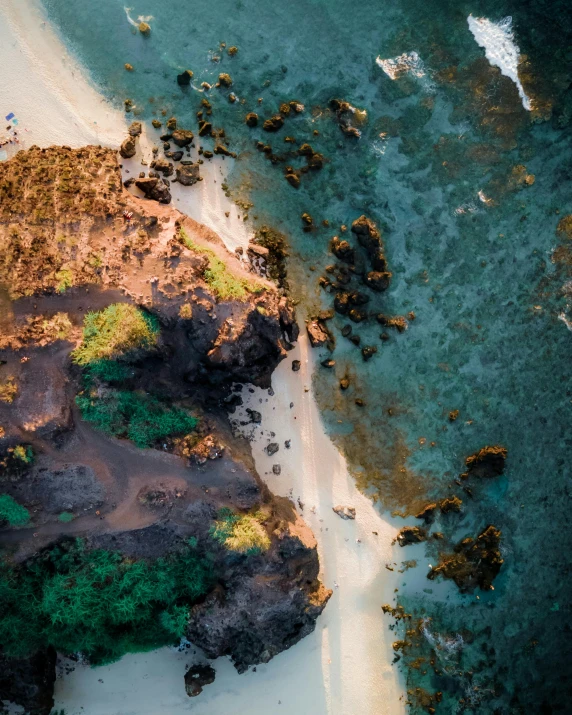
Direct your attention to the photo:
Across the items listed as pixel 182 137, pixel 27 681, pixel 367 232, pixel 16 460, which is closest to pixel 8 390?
pixel 16 460

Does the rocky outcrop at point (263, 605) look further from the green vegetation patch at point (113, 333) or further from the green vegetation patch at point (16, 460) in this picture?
the green vegetation patch at point (113, 333)

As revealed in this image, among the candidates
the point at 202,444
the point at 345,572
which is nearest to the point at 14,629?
the point at 202,444

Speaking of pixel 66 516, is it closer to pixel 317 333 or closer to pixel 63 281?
pixel 63 281

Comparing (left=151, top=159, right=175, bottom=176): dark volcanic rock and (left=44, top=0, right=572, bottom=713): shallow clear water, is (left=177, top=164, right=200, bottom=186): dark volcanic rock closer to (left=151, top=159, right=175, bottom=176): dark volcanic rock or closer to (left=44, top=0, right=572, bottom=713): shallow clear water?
(left=151, top=159, right=175, bottom=176): dark volcanic rock

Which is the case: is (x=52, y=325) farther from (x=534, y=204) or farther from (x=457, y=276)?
(x=534, y=204)

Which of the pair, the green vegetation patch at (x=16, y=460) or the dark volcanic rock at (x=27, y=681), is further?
the dark volcanic rock at (x=27, y=681)

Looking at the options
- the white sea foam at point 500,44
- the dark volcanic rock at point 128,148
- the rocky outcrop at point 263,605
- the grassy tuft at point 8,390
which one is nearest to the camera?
the grassy tuft at point 8,390

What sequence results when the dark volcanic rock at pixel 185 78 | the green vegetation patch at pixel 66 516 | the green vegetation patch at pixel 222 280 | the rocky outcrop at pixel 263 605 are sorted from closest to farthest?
the green vegetation patch at pixel 66 516 < the green vegetation patch at pixel 222 280 < the rocky outcrop at pixel 263 605 < the dark volcanic rock at pixel 185 78

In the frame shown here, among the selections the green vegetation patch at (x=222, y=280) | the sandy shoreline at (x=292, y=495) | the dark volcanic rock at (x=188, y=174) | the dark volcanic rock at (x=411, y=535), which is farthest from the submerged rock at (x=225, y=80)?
the dark volcanic rock at (x=411, y=535)
